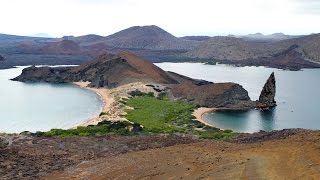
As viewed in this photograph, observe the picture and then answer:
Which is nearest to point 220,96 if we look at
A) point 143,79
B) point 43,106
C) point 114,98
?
point 114,98

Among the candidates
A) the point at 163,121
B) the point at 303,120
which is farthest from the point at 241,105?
the point at 163,121

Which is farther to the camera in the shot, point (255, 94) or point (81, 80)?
point (81, 80)

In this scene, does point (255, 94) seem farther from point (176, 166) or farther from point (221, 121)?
point (176, 166)

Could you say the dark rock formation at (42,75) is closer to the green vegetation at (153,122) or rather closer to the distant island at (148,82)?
the distant island at (148,82)

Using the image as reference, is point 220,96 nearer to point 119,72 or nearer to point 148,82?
point 148,82

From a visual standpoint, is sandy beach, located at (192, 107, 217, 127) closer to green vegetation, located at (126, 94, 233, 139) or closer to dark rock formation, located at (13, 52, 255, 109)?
green vegetation, located at (126, 94, 233, 139)

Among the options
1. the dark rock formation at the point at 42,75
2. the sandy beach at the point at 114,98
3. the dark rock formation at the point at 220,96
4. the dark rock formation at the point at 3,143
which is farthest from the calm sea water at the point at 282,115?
the dark rock formation at the point at 42,75

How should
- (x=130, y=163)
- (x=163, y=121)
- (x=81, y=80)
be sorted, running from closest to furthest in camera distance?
(x=130, y=163) < (x=163, y=121) < (x=81, y=80)

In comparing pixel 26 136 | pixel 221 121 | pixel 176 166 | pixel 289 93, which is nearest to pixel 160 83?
pixel 289 93

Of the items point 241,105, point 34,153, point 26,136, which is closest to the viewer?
point 34,153
